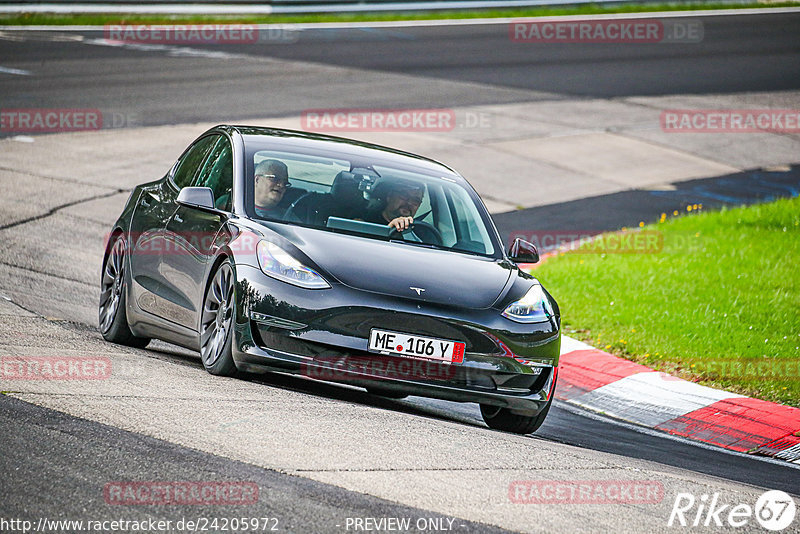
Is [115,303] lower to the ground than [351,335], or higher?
lower

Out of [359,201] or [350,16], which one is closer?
[359,201]

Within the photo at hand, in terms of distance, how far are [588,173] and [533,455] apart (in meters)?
12.5

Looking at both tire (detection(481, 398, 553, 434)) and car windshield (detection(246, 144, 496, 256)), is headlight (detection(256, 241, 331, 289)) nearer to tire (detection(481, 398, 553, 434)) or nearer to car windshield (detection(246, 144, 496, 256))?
car windshield (detection(246, 144, 496, 256))

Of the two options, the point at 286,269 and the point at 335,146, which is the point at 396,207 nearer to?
the point at 335,146

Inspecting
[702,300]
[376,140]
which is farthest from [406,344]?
[376,140]

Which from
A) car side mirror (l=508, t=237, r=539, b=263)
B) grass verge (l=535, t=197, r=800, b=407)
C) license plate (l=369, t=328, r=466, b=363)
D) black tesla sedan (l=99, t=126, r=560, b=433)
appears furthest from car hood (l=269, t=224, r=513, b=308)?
grass verge (l=535, t=197, r=800, b=407)

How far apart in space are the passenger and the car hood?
27 centimetres

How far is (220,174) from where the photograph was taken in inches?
321

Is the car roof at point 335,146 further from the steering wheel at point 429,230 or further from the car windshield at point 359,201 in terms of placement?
the steering wheel at point 429,230

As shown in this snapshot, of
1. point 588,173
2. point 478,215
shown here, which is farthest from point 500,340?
point 588,173

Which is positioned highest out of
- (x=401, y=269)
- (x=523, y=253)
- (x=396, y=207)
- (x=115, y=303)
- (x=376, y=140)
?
(x=396, y=207)

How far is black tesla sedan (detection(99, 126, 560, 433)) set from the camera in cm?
682

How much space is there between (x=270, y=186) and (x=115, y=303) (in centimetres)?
171

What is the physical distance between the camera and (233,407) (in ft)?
20.4
